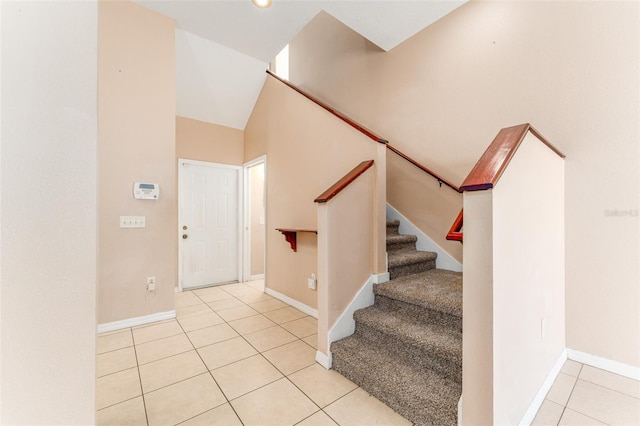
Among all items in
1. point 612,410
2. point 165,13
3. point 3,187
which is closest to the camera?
point 3,187

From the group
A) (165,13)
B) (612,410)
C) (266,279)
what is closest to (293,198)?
(266,279)

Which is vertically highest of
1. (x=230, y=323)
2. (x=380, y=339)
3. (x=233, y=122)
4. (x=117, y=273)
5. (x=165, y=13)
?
(x=165, y=13)

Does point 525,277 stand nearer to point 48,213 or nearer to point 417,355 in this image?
point 417,355

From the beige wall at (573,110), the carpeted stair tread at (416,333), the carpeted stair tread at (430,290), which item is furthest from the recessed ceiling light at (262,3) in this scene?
the carpeted stair tread at (416,333)

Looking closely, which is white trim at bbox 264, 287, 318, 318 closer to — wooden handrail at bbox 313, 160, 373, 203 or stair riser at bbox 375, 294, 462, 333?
stair riser at bbox 375, 294, 462, 333

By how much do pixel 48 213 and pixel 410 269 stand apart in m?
2.49

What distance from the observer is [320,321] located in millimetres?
2086

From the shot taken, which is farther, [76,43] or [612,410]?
[612,410]

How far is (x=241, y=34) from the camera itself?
332 cm

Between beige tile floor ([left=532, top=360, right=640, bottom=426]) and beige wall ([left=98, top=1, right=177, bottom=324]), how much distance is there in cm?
343

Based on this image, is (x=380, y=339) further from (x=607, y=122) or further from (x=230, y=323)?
(x=607, y=122)

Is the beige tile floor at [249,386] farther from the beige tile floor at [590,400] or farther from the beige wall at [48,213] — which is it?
the beige wall at [48,213]

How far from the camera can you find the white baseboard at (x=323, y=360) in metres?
1.99

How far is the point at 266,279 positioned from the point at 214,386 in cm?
214
